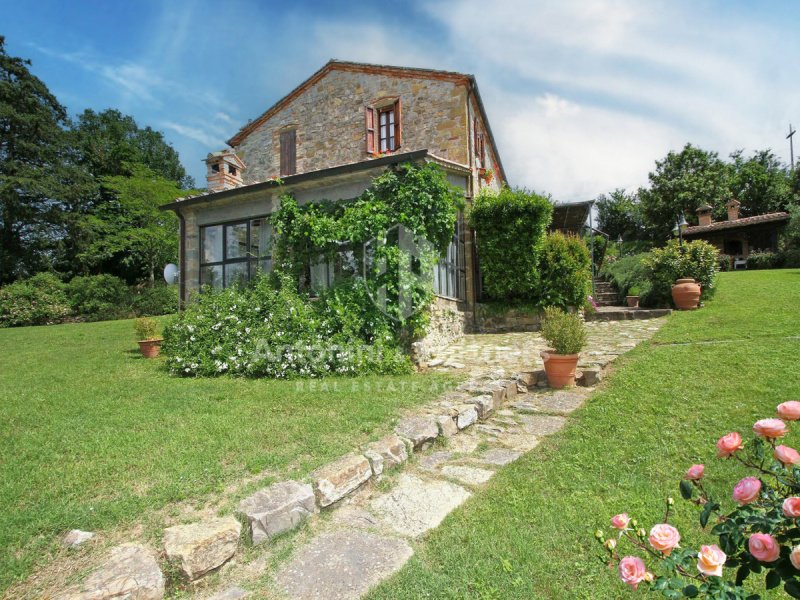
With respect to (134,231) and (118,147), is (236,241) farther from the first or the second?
(118,147)

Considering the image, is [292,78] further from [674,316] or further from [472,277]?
[674,316]

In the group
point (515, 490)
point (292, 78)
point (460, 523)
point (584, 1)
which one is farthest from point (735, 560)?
point (292, 78)

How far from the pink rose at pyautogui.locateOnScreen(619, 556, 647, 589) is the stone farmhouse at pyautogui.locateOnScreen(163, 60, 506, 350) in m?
6.89

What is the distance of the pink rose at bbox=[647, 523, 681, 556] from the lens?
1.13 m

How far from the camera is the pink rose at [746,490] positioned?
1.11 meters

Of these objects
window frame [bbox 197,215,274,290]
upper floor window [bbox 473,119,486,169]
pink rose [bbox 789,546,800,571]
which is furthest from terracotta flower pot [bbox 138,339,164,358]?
upper floor window [bbox 473,119,486,169]

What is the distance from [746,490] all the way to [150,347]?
9718mm

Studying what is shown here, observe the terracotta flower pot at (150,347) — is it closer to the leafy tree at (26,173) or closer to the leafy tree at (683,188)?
the leafy tree at (26,173)

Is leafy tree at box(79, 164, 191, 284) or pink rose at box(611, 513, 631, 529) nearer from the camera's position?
pink rose at box(611, 513, 631, 529)

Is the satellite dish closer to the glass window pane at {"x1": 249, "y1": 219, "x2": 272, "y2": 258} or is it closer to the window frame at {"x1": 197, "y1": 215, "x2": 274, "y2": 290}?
the window frame at {"x1": 197, "y1": 215, "x2": 274, "y2": 290}

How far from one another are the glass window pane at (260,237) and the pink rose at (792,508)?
9.55 metres

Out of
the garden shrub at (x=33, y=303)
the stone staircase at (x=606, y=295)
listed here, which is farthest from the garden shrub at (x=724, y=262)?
the garden shrub at (x=33, y=303)

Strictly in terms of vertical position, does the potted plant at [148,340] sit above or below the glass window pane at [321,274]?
below

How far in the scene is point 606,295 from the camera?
48.8 ft
